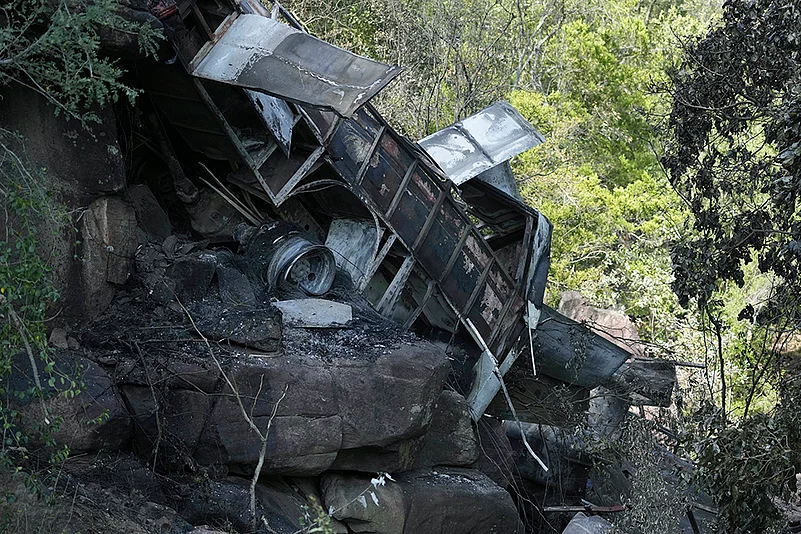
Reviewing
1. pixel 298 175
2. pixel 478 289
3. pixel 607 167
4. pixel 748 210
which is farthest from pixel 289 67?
pixel 607 167

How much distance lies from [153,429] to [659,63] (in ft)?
56.5

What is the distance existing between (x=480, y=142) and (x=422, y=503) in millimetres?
3968

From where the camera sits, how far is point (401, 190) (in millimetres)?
8305

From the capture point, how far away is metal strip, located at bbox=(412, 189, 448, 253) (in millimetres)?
8406

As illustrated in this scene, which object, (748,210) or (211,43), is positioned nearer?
(211,43)

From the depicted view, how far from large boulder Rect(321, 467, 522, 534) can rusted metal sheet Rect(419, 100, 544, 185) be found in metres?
2.97

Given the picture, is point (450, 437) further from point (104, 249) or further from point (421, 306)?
point (104, 249)

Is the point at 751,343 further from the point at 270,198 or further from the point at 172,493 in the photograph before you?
the point at 172,493

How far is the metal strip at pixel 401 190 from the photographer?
324 inches

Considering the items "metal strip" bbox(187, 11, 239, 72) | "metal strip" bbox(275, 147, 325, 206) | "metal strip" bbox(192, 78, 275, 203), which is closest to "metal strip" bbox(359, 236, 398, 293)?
"metal strip" bbox(275, 147, 325, 206)

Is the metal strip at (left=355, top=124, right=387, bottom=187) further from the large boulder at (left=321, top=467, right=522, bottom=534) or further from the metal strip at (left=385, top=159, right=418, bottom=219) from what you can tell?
the large boulder at (left=321, top=467, right=522, bottom=534)

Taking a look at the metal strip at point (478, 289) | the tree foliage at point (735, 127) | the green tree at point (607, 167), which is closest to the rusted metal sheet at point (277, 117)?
the metal strip at point (478, 289)

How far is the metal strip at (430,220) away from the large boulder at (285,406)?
5.40ft

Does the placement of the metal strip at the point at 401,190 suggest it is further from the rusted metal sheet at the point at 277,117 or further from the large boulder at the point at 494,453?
the large boulder at the point at 494,453
